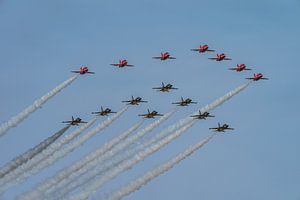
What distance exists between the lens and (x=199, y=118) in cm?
19425

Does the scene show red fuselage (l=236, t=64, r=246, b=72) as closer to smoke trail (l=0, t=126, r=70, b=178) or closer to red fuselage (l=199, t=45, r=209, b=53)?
red fuselage (l=199, t=45, r=209, b=53)

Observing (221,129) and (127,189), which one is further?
(221,129)

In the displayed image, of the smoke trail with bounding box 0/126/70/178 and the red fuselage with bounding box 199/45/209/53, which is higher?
the red fuselage with bounding box 199/45/209/53

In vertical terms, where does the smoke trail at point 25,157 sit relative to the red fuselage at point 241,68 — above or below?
below

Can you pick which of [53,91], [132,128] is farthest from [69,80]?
[132,128]

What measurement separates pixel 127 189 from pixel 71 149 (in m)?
20.4

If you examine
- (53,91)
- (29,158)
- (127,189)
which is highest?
(53,91)

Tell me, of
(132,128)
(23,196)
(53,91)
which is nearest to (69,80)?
(53,91)

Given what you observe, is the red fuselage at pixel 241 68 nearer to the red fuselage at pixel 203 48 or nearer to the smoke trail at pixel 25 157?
the red fuselage at pixel 203 48

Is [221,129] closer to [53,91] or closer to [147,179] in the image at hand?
[147,179]

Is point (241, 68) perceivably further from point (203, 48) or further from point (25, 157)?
point (25, 157)

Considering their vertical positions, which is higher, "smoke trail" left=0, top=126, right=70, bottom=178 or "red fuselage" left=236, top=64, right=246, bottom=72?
"red fuselage" left=236, top=64, right=246, bottom=72

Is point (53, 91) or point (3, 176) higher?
point (53, 91)

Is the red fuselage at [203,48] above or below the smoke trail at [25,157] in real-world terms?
above
